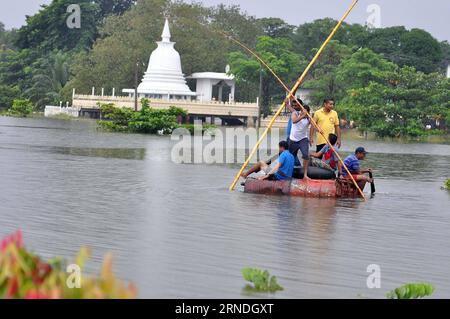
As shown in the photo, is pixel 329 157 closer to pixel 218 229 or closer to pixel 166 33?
pixel 218 229

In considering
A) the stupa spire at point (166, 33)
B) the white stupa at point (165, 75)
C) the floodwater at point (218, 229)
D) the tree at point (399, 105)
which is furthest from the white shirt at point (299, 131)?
the stupa spire at point (166, 33)

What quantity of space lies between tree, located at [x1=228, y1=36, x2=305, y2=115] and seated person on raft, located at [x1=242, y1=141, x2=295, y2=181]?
5568 centimetres

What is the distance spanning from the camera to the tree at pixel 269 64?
75.6 m

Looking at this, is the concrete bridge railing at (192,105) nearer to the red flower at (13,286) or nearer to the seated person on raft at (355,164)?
the seated person on raft at (355,164)

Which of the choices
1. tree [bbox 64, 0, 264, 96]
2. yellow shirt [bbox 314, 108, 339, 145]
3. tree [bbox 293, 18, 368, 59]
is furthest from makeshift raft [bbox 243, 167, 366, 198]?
tree [bbox 293, 18, 368, 59]

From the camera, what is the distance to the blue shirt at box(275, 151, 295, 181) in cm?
1802

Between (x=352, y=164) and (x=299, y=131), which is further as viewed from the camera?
(x=352, y=164)

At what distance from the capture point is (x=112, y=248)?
38.4 feet

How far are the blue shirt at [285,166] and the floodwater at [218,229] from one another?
1.71 feet

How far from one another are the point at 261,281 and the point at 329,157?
33.0 feet

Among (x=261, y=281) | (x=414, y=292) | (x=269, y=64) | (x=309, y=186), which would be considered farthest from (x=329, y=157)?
(x=269, y=64)

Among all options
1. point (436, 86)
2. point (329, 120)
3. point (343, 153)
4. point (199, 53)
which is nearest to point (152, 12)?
point (199, 53)

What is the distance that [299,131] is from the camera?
722 inches

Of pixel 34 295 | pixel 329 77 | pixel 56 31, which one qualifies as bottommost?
pixel 34 295
